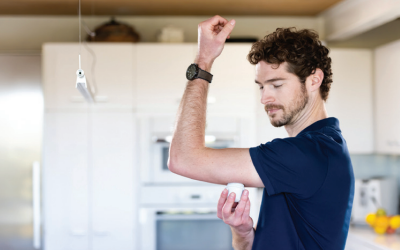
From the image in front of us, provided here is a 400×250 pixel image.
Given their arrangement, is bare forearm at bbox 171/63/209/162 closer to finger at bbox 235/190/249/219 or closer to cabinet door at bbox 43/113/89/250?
finger at bbox 235/190/249/219

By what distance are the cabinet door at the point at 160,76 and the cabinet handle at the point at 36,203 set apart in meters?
0.83

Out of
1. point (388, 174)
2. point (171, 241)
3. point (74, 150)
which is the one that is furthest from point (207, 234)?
point (388, 174)

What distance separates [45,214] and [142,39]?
1547 mm

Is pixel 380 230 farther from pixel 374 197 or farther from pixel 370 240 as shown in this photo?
pixel 374 197

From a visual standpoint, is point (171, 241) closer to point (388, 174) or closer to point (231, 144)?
point (231, 144)

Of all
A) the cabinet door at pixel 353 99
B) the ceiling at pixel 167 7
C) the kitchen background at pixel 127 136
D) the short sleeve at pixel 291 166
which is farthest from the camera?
the cabinet door at pixel 353 99

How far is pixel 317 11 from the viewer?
10.9ft

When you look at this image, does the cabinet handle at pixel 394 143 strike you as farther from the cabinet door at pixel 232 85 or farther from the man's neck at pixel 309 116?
the man's neck at pixel 309 116

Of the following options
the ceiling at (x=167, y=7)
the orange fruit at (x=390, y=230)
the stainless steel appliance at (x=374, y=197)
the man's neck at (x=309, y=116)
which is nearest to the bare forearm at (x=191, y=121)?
the man's neck at (x=309, y=116)

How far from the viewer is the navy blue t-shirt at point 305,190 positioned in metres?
0.95

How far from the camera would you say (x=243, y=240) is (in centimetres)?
122

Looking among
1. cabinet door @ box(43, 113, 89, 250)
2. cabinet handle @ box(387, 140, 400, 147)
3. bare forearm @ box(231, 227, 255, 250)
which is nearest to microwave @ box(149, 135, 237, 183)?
cabinet door @ box(43, 113, 89, 250)

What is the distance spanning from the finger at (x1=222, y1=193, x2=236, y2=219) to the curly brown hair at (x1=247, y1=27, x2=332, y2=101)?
367mm

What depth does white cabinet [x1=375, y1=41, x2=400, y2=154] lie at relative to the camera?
2865mm
